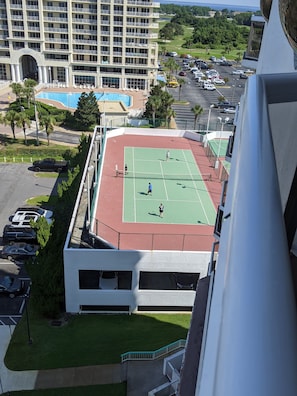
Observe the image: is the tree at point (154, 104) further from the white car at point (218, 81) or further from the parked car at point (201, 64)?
the parked car at point (201, 64)

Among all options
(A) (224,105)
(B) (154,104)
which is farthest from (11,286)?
(A) (224,105)

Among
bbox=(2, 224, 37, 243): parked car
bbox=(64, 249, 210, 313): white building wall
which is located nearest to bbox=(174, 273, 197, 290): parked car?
bbox=(64, 249, 210, 313): white building wall

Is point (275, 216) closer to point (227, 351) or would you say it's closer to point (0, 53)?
point (227, 351)

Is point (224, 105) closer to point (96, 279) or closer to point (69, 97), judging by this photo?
point (69, 97)

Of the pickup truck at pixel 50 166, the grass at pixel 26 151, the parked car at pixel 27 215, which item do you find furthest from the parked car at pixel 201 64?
the parked car at pixel 27 215

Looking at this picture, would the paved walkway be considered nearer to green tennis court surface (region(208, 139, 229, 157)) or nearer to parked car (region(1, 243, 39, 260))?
parked car (region(1, 243, 39, 260))

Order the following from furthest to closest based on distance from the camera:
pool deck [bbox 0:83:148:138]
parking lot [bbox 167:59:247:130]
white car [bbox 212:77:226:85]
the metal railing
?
white car [bbox 212:77:226:85], pool deck [bbox 0:83:148:138], parking lot [bbox 167:59:247:130], the metal railing

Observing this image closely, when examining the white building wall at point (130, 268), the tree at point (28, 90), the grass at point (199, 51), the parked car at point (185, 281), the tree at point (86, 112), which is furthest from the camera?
the grass at point (199, 51)
